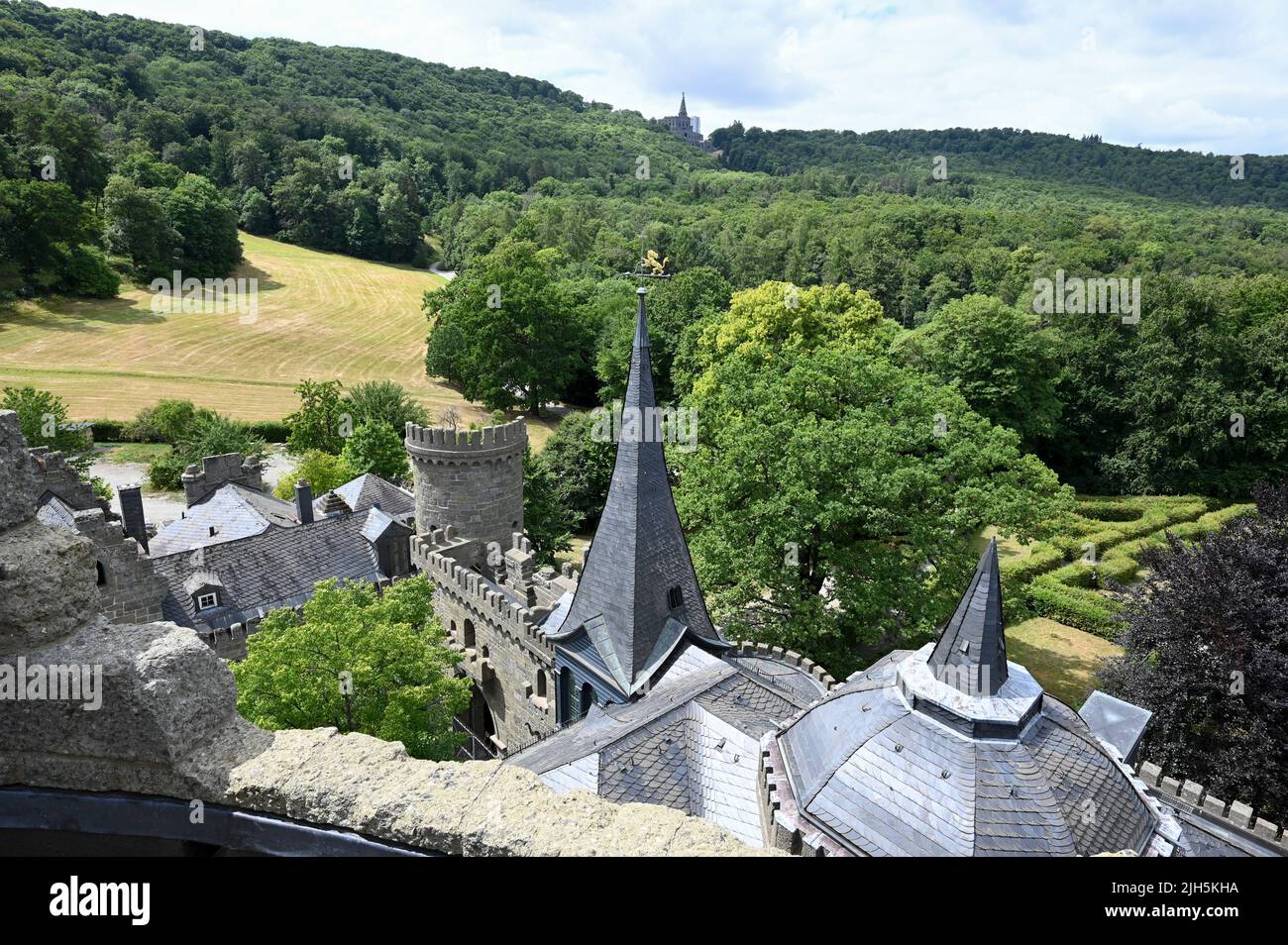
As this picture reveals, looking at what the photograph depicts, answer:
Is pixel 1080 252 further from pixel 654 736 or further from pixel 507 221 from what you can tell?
pixel 654 736

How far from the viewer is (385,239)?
97812 millimetres

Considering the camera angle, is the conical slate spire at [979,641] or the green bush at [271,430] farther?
the green bush at [271,430]

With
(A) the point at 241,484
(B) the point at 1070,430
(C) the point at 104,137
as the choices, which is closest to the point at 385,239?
(C) the point at 104,137

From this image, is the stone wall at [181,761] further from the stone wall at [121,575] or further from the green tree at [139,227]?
the green tree at [139,227]

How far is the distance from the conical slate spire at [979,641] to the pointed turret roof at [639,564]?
19.2 ft

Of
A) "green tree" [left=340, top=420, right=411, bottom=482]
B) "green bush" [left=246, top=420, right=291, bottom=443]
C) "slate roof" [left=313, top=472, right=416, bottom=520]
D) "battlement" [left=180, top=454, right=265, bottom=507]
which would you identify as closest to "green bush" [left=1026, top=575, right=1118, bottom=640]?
"slate roof" [left=313, top=472, right=416, bottom=520]

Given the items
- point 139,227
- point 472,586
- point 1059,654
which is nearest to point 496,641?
point 472,586

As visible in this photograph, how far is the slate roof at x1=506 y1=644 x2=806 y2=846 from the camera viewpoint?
1170 centimetres

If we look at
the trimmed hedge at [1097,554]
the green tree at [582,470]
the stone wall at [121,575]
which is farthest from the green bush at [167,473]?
the trimmed hedge at [1097,554]

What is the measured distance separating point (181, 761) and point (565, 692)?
12.8m

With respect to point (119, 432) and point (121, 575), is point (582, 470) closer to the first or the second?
point (121, 575)

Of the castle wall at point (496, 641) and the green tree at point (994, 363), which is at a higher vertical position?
the green tree at point (994, 363)

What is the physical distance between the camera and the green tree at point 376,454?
36188 mm
